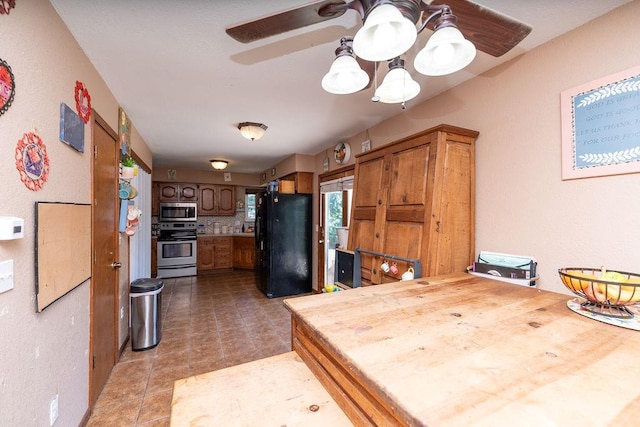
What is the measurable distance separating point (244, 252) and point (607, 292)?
5947 millimetres

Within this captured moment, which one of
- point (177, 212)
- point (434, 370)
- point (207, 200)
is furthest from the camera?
point (207, 200)

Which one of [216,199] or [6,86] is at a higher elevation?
[6,86]

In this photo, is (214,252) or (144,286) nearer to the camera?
(144,286)

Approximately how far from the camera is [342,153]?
3.69 m

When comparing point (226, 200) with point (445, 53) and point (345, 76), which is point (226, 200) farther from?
point (445, 53)

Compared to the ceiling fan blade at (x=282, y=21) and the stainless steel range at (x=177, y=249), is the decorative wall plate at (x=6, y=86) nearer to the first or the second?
the ceiling fan blade at (x=282, y=21)

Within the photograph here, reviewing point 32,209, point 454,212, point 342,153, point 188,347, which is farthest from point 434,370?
point 342,153

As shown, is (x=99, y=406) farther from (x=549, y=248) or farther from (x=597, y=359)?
(x=549, y=248)

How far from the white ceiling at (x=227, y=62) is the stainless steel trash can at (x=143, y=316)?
1772 millimetres

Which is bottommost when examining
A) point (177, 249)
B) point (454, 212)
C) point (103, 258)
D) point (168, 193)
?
point (177, 249)

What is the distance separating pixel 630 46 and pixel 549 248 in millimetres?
1043

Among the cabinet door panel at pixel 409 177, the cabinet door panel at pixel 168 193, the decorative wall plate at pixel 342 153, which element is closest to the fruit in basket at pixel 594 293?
the cabinet door panel at pixel 409 177

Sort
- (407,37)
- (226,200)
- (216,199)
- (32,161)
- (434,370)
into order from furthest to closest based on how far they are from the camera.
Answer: (226,200) → (216,199) → (32,161) → (407,37) → (434,370)

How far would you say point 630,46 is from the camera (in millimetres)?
1284
